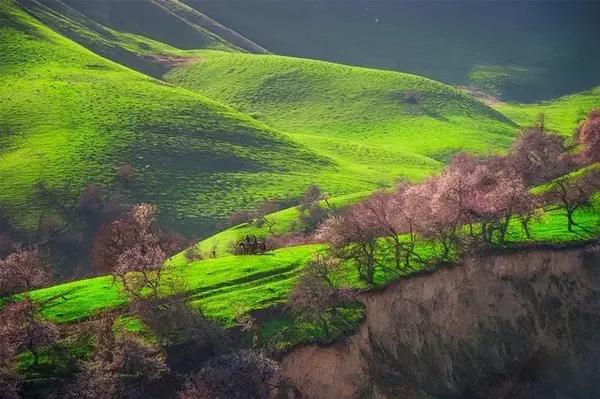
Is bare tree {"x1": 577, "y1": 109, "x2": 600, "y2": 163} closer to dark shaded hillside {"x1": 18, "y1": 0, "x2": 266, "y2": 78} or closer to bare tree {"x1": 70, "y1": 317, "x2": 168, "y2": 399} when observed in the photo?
bare tree {"x1": 70, "y1": 317, "x2": 168, "y2": 399}

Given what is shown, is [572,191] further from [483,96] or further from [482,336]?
[483,96]

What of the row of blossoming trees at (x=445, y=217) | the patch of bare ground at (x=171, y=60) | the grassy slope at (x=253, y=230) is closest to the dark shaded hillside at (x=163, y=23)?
the patch of bare ground at (x=171, y=60)

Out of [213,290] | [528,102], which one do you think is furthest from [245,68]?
[213,290]

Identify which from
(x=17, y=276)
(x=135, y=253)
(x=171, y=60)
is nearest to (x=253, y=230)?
(x=135, y=253)

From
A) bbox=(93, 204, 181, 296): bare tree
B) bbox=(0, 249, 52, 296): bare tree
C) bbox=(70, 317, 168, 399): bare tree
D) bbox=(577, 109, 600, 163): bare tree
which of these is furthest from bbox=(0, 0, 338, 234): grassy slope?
bbox=(70, 317, 168, 399): bare tree

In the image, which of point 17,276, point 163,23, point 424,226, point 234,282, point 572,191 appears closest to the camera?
point 17,276

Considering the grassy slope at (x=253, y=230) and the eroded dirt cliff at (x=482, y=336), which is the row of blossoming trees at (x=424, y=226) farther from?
the grassy slope at (x=253, y=230)

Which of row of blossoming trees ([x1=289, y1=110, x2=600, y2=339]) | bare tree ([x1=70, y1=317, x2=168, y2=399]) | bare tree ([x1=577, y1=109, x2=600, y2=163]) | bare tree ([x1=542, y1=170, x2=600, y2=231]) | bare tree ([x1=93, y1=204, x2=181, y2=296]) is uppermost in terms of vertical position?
bare tree ([x1=577, y1=109, x2=600, y2=163])
